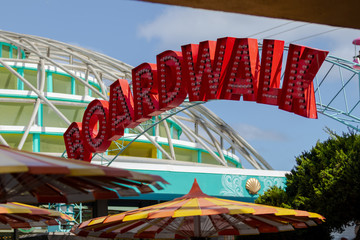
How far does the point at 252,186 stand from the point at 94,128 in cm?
856

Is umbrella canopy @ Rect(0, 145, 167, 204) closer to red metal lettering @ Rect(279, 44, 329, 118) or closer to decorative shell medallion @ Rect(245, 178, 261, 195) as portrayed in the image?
red metal lettering @ Rect(279, 44, 329, 118)

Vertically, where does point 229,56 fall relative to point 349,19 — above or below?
above

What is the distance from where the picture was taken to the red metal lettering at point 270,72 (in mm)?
19734

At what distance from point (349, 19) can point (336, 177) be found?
41.6ft

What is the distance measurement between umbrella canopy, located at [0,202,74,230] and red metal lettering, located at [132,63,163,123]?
6778 mm

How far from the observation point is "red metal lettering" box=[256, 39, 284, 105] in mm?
19734

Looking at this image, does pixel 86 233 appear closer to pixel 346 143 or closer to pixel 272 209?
pixel 272 209

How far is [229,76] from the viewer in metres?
20.4

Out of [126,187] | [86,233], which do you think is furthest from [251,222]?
[126,187]

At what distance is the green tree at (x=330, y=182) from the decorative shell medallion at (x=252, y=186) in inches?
382

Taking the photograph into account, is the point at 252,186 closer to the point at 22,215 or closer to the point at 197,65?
the point at 197,65

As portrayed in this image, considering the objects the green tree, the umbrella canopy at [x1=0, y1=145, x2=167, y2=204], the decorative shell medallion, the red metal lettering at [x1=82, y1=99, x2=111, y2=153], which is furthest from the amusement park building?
the umbrella canopy at [x1=0, y1=145, x2=167, y2=204]

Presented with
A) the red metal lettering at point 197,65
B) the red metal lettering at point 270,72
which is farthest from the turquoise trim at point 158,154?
the red metal lettering at point 270,72

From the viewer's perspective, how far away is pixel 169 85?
21.9 metres
